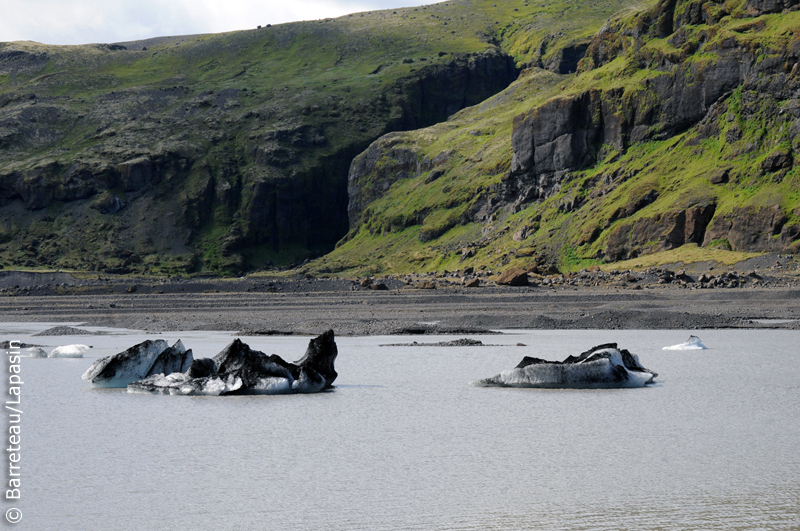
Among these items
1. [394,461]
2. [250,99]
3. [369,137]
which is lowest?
[394,461]

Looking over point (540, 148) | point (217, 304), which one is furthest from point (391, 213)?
point (217, 304)

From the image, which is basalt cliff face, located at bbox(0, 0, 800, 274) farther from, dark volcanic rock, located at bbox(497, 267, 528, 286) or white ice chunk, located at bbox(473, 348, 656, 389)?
white ice chunk, located at bbox(473, 348, 656, 389)

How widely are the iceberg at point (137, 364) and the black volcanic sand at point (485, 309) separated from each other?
45.8ft

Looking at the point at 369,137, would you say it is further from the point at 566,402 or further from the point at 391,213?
the point at 566,402

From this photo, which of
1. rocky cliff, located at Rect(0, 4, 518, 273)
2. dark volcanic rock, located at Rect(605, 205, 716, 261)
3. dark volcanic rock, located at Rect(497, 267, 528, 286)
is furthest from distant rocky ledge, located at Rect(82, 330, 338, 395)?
rocky cliff, located at Rect(0, 4, 518, 273)

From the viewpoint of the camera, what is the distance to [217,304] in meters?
54.9

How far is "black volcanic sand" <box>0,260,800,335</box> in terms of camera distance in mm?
32812

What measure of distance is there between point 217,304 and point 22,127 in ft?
420

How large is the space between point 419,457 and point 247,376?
6.31m

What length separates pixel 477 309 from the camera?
142 feet

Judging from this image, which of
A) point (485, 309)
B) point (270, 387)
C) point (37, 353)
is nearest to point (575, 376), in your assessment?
point (270, 387)

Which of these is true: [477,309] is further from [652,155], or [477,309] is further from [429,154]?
[429,154]

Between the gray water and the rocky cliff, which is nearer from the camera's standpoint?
the gray water

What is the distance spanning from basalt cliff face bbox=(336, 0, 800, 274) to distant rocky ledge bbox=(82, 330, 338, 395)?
178ft
